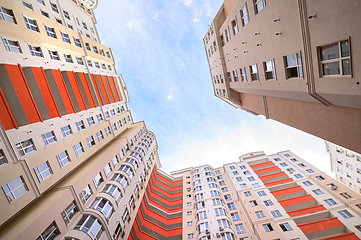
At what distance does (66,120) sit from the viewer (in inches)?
887

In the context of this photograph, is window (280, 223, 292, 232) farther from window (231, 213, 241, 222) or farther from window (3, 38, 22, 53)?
window (3, 38, 22, 53)

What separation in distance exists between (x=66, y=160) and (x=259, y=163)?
52.2 metres

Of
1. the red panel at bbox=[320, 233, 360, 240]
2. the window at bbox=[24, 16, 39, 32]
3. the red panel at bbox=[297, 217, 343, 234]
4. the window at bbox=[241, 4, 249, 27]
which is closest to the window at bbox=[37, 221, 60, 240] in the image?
the window at bbox=[24, 16, 39, 32]

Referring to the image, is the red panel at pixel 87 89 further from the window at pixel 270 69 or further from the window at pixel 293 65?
the window at pixel 293 65

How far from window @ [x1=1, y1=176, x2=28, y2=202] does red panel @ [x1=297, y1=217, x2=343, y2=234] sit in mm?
42040

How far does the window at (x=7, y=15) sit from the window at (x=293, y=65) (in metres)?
29.5

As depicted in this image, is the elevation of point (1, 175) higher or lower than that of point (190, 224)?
higher

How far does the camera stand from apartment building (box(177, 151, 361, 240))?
2734cm

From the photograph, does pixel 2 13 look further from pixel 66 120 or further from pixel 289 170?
pixel 289 170

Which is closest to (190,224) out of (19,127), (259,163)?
(259,163)

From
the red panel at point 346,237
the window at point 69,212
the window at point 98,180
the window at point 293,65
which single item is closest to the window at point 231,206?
the red panel at point 346,237

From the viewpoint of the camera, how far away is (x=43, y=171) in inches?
686

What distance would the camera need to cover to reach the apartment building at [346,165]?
3794 cm

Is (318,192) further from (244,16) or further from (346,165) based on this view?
(244,16)
